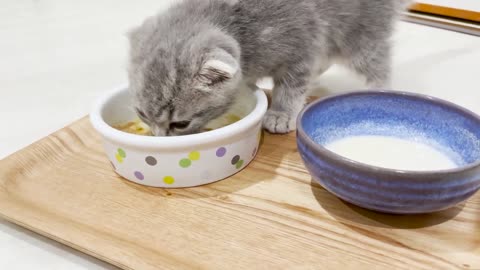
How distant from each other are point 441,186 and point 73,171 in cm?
68

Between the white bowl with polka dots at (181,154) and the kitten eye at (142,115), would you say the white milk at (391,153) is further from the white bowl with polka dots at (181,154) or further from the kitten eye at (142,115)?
the kitten eye at (142,115)

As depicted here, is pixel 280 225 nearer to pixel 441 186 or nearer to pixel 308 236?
pixel 308 236

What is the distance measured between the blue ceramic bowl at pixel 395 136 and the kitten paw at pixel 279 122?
0.61 feet

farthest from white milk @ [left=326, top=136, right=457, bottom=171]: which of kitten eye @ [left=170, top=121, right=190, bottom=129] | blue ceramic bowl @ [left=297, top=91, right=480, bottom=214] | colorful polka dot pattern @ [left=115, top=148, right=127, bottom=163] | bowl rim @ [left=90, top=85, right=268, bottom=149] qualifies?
colorful polka dot pattern @ [left=115, top=148, right=127, bottom=163]

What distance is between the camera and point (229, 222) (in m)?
0.74

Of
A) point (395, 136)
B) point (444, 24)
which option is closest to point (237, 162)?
point (395, 136)

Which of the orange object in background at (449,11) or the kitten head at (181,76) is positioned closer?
the kitten head at (181,76)

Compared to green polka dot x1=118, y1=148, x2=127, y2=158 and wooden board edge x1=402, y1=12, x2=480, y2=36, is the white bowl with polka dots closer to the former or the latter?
green polka dot x1=118, y1=148, x2=127, y2=158

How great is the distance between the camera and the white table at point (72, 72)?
2.51 feet

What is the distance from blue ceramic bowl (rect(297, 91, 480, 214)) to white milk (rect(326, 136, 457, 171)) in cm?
1

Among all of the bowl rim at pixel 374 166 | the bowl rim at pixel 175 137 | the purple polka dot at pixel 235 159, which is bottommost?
the purple polka dot at pixel 235 159

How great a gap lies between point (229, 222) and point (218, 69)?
10.8 inches

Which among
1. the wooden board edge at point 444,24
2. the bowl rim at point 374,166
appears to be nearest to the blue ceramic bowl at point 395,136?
the bowl rim at point 374,166

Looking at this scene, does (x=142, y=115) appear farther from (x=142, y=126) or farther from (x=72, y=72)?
(x=72, y=72)
